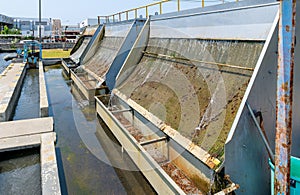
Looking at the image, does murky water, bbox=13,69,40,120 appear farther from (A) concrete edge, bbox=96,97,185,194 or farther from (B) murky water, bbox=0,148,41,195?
(A) concrete edge, bbox=96,97,185,194

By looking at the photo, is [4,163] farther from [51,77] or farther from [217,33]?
[51,77]

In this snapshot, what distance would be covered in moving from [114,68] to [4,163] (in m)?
3.51

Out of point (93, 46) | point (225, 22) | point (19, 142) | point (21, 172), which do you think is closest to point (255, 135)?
point (225, 22)

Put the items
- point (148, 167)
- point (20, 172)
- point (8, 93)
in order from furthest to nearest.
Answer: point (8, 93), point (20, 172), point (148, 167)

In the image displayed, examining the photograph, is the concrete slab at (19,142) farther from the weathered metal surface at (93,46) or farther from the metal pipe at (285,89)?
the weathered metal surface at (93,46)

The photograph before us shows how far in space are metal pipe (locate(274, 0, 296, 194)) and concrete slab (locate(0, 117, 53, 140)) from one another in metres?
3.75

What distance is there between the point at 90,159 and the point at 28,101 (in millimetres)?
4274

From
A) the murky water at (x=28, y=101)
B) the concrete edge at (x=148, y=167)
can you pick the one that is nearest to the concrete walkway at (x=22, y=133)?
the concrete edge at (x=148, y=167)

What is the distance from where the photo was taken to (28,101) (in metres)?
7.14

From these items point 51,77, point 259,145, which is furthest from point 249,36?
point 51,77

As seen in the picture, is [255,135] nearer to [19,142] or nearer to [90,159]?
[90,159]

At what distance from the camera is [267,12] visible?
2750mm

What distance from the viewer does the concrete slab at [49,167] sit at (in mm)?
2648

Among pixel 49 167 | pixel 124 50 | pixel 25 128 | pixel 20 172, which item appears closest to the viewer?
pixel 49 167
